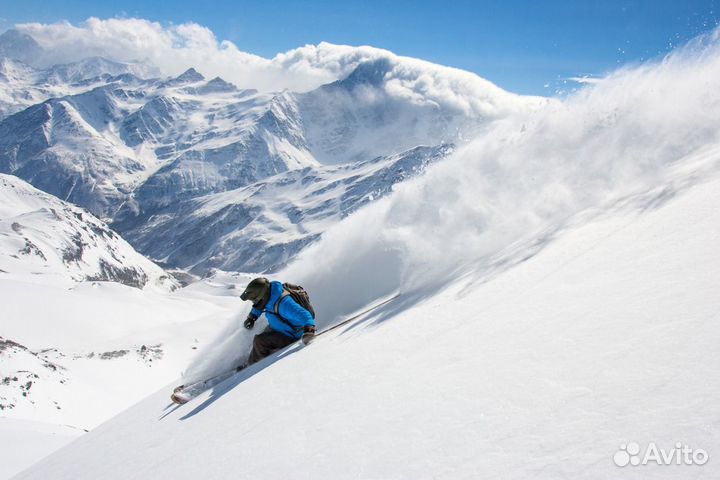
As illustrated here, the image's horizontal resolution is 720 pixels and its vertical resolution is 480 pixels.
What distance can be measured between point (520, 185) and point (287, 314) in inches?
233

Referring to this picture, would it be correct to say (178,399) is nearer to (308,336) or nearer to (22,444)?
(308,336)

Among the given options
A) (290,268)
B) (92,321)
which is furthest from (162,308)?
(290,268)

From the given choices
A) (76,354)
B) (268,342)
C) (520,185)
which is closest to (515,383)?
(268,342)

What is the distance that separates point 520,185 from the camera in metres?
11.6

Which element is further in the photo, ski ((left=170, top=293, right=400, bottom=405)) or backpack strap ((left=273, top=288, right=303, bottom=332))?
backpack strap ((left=273, top=288, right=303, bottom=332))

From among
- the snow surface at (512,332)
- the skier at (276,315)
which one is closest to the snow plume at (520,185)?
the snow surface at (512,332)

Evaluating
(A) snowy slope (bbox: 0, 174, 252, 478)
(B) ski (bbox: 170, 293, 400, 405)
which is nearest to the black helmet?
(B) ski (bbox: 170, 293, 400, 405)

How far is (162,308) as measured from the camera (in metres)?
141

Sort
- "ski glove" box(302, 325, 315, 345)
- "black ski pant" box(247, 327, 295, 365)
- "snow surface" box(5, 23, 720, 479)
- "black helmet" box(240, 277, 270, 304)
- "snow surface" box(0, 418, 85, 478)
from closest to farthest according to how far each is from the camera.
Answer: "snow surface" box(5, 23, 720, 479), "ski glove" box(302, 325, 315, 345), "black helmet" box(240, 277, 270, 304), "black ski pant" box(247, 327, 295, 365), "snow surface" box(0, 418, 85, 478)

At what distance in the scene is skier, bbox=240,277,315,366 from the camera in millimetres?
9508

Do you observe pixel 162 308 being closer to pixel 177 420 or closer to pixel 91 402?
pixel 91 402

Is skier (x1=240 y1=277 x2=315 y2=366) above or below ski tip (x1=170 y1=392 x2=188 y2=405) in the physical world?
above

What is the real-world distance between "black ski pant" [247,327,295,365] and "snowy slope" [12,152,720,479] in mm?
1896

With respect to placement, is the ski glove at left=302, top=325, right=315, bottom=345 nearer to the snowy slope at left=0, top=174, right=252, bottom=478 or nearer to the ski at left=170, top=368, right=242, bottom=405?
the ski at left=170, top=368, right=242, bottom=405
